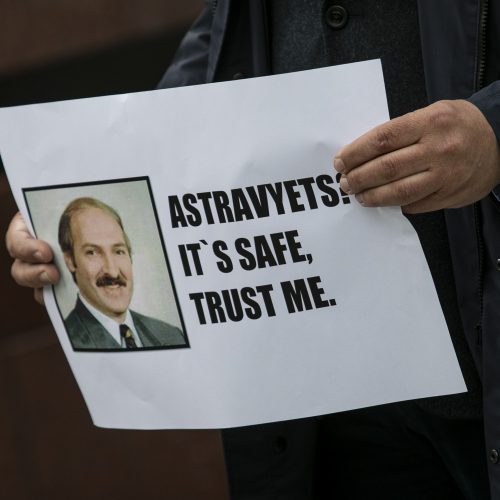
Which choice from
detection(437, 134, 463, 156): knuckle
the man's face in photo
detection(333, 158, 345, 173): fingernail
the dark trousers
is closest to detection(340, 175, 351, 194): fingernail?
detection(333, 158, 345, 173): fingernail

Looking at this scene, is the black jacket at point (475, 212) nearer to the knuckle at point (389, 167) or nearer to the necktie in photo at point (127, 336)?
the knuckle at point (389, 167)

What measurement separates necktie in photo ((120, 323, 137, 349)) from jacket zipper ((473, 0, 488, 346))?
0.60 metres

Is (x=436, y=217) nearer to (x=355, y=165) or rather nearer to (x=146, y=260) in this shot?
(x=355, y=165)

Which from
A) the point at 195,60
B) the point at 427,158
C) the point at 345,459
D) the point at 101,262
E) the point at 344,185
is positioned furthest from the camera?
the point at 195,60

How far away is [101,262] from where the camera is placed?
1804mm

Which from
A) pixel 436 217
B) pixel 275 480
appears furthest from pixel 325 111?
pixel 275 480

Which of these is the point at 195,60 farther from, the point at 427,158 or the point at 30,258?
the point at 427,158

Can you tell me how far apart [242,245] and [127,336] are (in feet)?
0.93

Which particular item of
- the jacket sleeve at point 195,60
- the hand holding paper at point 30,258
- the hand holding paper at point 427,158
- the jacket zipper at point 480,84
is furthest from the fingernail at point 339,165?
the jacket sleeve at point 195,60

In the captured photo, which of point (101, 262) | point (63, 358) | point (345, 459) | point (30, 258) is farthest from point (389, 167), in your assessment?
point (63, 358)

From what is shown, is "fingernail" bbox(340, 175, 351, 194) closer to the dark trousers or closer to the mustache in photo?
the mustache in photo

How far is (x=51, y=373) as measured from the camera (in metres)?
3.85

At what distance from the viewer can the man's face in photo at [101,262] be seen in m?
1.78

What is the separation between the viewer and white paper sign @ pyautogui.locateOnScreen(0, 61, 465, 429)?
1.68 metres
